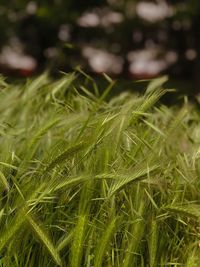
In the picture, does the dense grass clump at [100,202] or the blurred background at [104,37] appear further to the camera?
the blurred background at [104,37]

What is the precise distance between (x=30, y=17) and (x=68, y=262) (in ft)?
31.9

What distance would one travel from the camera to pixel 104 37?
38.8 feet

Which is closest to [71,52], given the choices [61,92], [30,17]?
[30,17]

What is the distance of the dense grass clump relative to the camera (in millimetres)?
2275

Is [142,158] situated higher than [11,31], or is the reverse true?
[142,158]

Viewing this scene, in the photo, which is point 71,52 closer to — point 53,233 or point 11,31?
point 11,31

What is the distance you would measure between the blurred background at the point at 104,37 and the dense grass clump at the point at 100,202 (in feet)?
26.3

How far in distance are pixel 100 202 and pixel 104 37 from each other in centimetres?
957

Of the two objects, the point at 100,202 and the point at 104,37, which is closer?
the point at 100,202

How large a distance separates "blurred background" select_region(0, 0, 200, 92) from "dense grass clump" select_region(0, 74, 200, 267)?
26.3 feet

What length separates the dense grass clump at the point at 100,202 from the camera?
2275mm

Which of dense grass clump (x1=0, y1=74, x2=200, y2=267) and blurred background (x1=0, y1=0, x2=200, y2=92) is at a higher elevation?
dense grass clump (x1=0, y1=74, x2=200, y2=267)

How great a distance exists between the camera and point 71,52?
1183 cm

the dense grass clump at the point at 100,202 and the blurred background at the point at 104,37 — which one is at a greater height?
the dense grass clump at the point at 100,202
